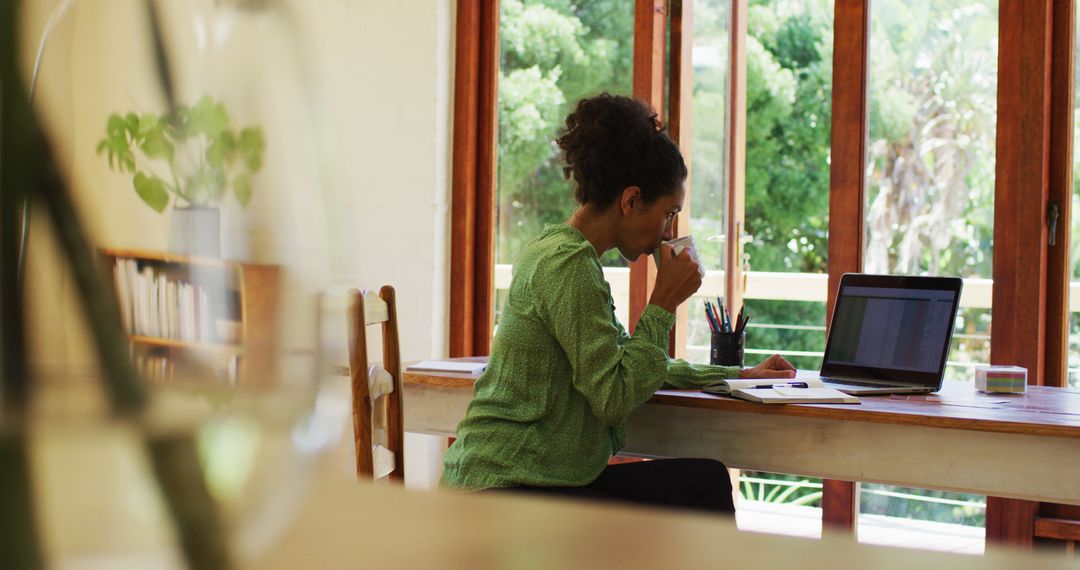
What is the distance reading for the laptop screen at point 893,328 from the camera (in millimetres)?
2043

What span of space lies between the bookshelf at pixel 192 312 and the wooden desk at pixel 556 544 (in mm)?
37

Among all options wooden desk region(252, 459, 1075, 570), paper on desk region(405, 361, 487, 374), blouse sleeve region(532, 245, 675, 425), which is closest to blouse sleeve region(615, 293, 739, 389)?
blouse sleeve region(532, 245, 675, 425)

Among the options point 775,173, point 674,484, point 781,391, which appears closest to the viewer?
point 781,391

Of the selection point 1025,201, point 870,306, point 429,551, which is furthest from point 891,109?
point 429,551

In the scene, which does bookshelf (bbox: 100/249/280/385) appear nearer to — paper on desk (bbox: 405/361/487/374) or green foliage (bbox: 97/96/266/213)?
green foliage (bbox: 97/96/266/213)

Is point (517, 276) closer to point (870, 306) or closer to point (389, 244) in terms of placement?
point (870, 306)

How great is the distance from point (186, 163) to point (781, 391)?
1740 mm

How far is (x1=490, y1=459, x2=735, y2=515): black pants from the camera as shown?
190 cm

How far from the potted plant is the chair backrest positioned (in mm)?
1354

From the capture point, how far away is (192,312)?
171mm

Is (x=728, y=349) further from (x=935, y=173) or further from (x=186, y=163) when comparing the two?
(x=186, y=163)

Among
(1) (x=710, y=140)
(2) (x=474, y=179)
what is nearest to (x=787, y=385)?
(1) (x=710, y=140)

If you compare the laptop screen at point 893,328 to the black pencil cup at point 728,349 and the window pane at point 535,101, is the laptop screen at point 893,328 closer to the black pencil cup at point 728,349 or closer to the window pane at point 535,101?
the black pencil cup at point 728,349

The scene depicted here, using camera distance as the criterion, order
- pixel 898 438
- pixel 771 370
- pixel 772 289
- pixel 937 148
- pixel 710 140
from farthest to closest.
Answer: pixel 772 289 < pixel 710 140 < pixel 937 148 < pixel 771 370 < pixel 898 438
